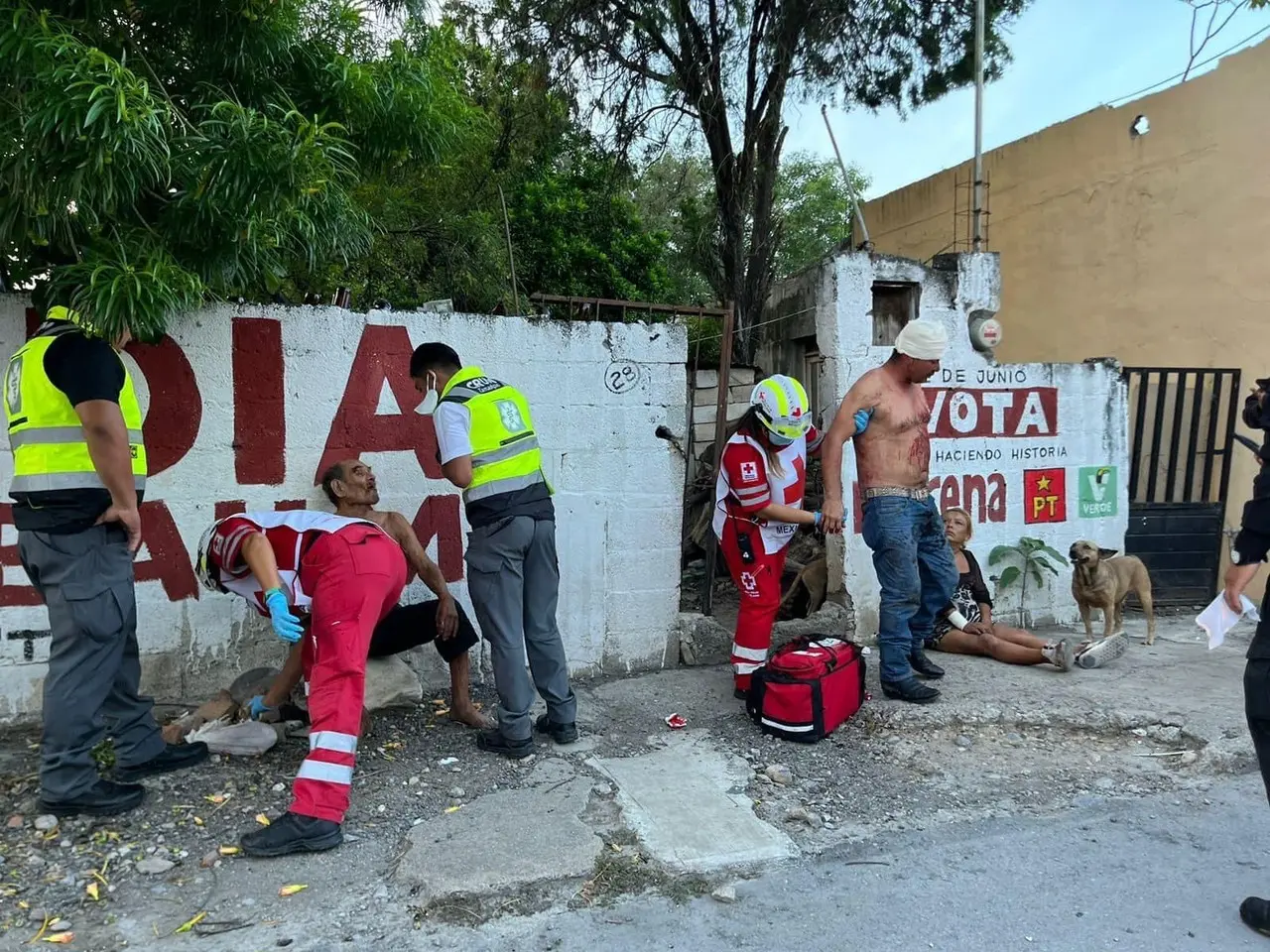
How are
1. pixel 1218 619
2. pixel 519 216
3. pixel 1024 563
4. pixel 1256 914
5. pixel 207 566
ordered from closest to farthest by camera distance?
pixel 1256 914
pixel 1218 619
pixel 207 566
pixel 1024 563
pixel 519 216

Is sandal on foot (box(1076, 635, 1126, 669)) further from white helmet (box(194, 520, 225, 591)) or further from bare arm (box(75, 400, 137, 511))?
bare arm (box(75, 400, 137, 511))

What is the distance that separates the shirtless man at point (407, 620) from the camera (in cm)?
385

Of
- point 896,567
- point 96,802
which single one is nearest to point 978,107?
point 896,567

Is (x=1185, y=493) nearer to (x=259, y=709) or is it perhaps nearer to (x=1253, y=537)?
(x=1253, y=537)

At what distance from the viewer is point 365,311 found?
4.47 m

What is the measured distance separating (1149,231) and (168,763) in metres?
8.86

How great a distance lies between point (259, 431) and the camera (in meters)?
4.25

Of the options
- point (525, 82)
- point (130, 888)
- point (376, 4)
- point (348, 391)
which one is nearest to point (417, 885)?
point (130, 888)

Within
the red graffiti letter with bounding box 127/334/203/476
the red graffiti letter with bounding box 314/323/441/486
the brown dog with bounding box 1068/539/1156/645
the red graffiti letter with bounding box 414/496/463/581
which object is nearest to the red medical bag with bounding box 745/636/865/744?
the red graffiti letter with bounding box 414/496/463/581

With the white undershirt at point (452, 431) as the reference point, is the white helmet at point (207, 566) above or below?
below

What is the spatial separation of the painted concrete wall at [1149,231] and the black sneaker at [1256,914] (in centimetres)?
574

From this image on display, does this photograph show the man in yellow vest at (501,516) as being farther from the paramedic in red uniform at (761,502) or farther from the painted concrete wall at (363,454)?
the paramedic in red uniform at (761,502)

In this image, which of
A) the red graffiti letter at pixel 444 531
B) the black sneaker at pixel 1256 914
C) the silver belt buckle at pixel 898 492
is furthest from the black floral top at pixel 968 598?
the red graffiti letter at pixel 444 531

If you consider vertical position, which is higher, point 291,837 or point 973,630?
point 973,630
